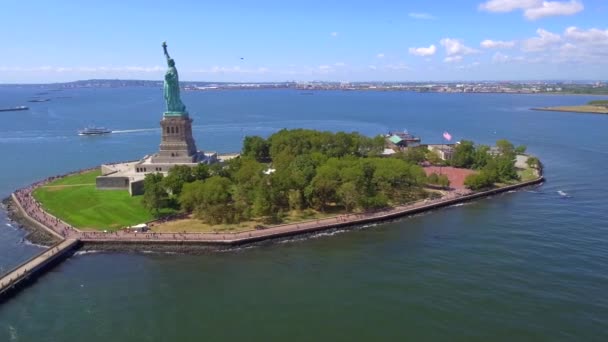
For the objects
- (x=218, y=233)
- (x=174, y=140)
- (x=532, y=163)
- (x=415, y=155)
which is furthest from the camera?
(x=415, y=155)

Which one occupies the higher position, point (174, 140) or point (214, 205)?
point (174, 140)

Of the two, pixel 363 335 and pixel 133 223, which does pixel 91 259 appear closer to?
pixel 133 223

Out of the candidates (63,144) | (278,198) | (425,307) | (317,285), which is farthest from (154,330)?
(63,144)

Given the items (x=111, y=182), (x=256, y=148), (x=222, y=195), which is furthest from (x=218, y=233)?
(x=256, y=148)

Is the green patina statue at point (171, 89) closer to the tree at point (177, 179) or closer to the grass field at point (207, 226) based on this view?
the tree at point (177, 179)

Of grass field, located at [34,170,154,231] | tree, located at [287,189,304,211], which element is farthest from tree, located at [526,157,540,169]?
grass field, located at [34,170,154,231]

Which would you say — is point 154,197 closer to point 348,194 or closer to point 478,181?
point 348,194
